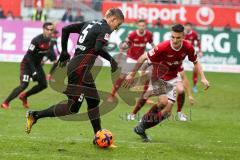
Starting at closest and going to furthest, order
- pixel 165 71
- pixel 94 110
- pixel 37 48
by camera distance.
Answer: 1. pixel 94 110
2. pixel 165 71
3. pixel 37 48

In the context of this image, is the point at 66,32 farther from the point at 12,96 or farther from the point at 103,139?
the point at 12,96

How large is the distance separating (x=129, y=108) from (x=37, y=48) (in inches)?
111

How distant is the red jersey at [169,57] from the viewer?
12250 millimetres

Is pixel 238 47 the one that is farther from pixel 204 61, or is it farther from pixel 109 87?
pixel 109 87

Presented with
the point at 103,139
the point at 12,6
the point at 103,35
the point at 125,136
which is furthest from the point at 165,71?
the point at 12,6

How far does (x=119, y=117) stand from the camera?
15.6 metres

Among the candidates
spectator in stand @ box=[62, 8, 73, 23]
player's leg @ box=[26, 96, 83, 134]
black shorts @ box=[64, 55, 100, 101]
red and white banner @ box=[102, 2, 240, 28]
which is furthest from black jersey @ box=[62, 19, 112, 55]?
red and white banner @ box=[102, 2, 240, 28]

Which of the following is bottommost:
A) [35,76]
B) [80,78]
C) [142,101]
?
[35,76]

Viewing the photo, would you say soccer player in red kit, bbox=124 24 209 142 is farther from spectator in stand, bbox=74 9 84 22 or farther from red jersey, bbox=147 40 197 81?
spectator in stand, bbox=74 9 84 22

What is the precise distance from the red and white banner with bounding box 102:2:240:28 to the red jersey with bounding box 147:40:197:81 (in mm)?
18242

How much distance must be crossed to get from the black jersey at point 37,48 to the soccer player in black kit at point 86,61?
5.50 metres

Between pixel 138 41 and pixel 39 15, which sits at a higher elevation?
pixel 138 41

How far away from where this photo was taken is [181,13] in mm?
31031

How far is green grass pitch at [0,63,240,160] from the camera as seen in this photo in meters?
10.4
